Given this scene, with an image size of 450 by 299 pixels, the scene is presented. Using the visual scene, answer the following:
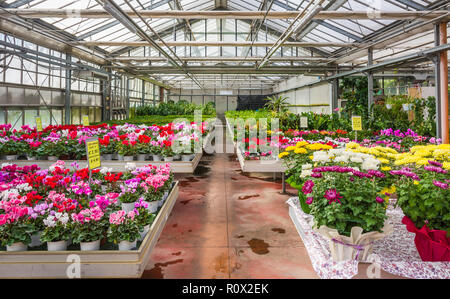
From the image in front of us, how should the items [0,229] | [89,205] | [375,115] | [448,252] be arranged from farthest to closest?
[375,115], [89,205], [0,229], [448,252]

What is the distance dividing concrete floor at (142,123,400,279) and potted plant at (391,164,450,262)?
0.35 metres

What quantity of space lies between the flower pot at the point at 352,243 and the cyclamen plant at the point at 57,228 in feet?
4.99

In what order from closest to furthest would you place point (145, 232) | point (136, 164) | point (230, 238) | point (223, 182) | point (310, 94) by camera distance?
point (145, 232), point (230, 238), point (136, 164), point (223, 182), point (310, 94)

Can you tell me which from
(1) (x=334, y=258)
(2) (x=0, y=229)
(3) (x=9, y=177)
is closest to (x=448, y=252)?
(1) (x=334, y=258)

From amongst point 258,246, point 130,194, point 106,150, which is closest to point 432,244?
point 258,246

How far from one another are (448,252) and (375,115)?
666cm

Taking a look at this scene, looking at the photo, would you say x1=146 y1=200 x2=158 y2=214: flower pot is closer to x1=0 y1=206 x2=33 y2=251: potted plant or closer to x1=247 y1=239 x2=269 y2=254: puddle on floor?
x1=0 y1=206 x2=33 y2=251: potted plant

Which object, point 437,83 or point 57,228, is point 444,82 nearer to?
point 437,83

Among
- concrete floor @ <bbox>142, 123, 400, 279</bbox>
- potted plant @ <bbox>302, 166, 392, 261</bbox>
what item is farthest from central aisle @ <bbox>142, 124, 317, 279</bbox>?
potted plant @ <bbox>302, 166, 392, 261</bbox>

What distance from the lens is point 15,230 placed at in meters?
1.73

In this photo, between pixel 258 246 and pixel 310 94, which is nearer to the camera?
pixel 258 246

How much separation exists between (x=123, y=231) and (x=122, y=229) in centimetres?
1

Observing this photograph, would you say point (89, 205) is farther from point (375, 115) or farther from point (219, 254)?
point (375, 115)
